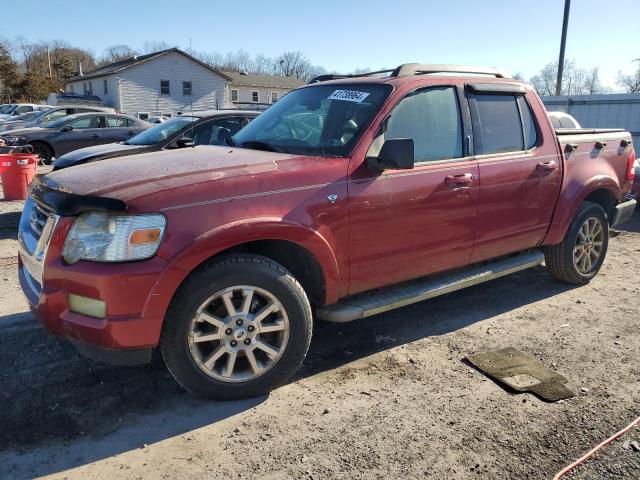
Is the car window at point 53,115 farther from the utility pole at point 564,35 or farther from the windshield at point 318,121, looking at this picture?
the utility pole at point 564,35

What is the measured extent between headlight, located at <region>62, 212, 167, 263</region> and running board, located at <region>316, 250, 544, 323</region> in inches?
51.1

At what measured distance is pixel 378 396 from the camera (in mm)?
3412

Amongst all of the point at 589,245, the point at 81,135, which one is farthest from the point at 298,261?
the point at 81,135

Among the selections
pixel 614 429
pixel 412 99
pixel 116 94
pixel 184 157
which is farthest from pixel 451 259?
pixel 116 94

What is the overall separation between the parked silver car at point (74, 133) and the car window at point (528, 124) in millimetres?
12457

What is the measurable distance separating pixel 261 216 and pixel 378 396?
1362 mm

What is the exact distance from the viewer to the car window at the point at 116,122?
15352 millimetres

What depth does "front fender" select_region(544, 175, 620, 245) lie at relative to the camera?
5.02m

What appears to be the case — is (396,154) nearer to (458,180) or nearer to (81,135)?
(458,180)

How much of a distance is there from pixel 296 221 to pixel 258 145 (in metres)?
1.09

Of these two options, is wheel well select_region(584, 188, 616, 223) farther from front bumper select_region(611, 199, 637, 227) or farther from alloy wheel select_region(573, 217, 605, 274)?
alloy wheel select_region(573, 217, 605, 274)

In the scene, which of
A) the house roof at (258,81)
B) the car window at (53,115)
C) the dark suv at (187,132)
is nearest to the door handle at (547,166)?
the dark suv at (187,132)

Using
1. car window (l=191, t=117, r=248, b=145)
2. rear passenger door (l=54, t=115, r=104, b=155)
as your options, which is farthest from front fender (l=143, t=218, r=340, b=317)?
rear passenger door (l=54, t=115, r=104, b=155)

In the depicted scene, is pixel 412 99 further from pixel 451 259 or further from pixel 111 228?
pixel 111 228
